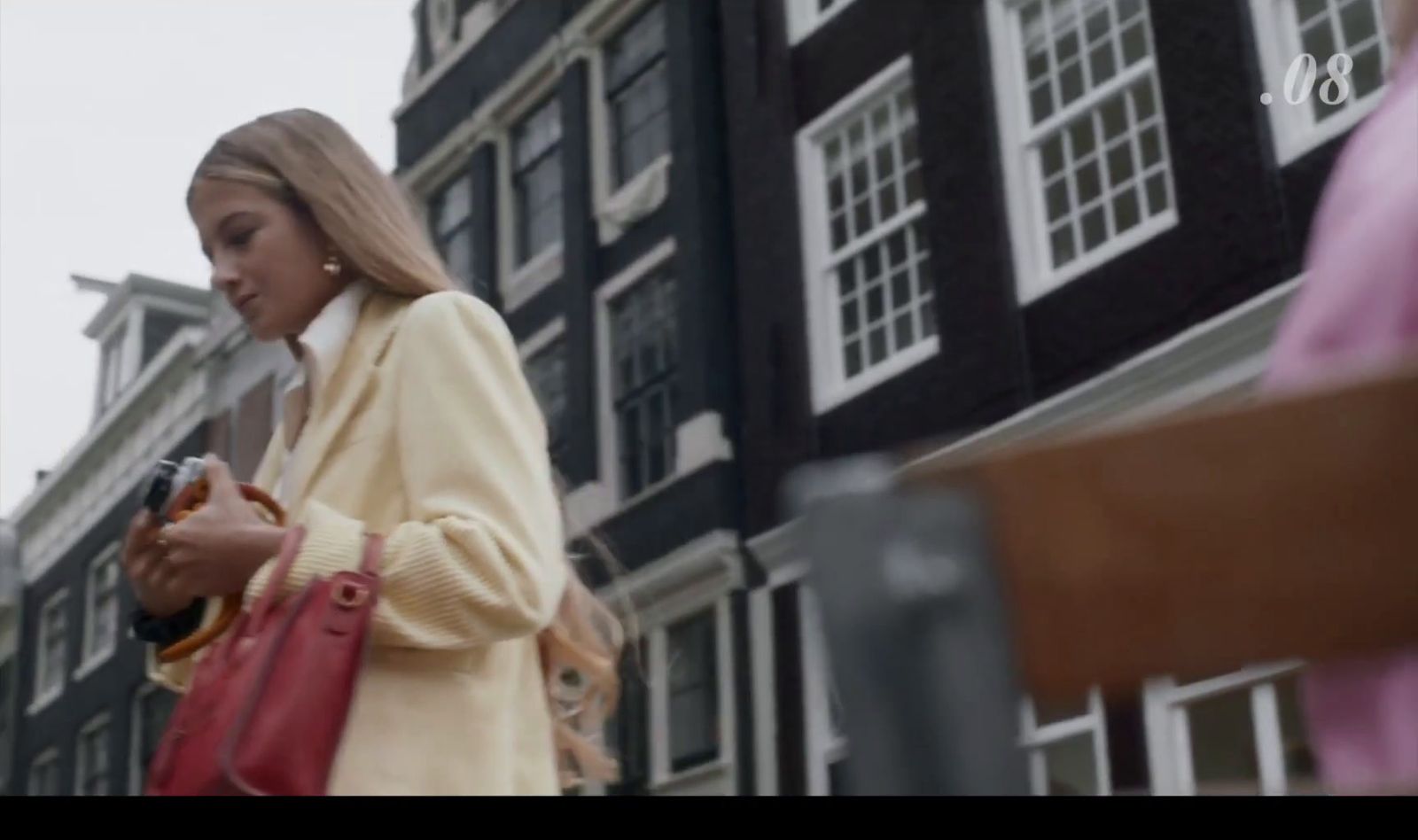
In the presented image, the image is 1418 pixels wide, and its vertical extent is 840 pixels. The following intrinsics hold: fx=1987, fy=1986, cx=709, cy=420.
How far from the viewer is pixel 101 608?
133 centimetres

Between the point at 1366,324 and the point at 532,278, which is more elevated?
the point at 532,278

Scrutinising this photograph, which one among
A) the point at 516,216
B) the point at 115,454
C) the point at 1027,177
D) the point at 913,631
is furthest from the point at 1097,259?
the point at 913,631

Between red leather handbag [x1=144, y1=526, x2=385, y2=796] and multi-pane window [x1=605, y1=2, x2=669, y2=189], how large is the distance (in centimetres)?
94

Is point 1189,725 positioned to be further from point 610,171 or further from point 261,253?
point 610,171

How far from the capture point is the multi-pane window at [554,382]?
1.46 metres

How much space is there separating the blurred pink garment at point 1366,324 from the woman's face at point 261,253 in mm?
560

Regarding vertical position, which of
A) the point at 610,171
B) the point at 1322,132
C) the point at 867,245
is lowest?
the point at 1322,132

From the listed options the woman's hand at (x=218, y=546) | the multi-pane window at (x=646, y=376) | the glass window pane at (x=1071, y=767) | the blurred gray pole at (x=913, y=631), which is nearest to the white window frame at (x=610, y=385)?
the multi-pane window at (x=646, y=376)

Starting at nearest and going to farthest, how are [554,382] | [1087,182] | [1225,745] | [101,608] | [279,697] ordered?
[1225,745]
[279,697]
[101,608]
[554,382]
[1087,182]

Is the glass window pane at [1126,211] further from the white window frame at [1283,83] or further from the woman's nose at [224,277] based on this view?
the woman's nose at [224,277]

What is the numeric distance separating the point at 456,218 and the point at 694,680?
42 cm

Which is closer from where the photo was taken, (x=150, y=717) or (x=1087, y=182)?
(x=150, y=717)

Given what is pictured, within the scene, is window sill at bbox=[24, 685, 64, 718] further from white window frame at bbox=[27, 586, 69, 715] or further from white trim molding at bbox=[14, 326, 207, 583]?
white trim molding at bbox=[14, 326, 207, 583]
